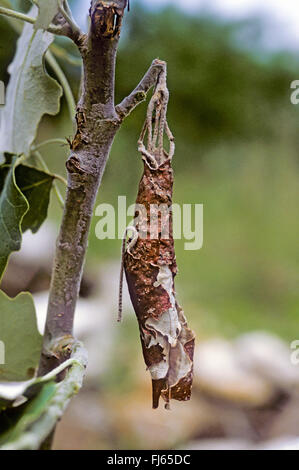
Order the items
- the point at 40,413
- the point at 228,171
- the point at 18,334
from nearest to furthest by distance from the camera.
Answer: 1. the point at 40,413
2. the point at 18,334
3. the point at 228,171

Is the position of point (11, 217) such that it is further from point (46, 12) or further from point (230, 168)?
point (230, 168)

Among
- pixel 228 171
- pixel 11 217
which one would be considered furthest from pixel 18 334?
pixel 228 171

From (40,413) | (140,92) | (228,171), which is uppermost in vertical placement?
(228,171)

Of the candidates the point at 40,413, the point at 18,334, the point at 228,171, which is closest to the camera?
the point at 40,413

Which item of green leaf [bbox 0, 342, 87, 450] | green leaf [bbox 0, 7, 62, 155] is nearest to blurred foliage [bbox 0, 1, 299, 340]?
green leaf [bbox 0, 7, 62, 155]

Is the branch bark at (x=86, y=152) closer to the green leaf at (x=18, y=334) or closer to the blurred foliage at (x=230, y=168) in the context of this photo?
the green leaf at (x=18, y=334)

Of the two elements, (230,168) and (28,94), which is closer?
(28,94)

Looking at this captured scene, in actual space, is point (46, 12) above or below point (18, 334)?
above

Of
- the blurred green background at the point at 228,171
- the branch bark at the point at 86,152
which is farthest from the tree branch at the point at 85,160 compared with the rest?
the blurred green background at the point at 228,171
